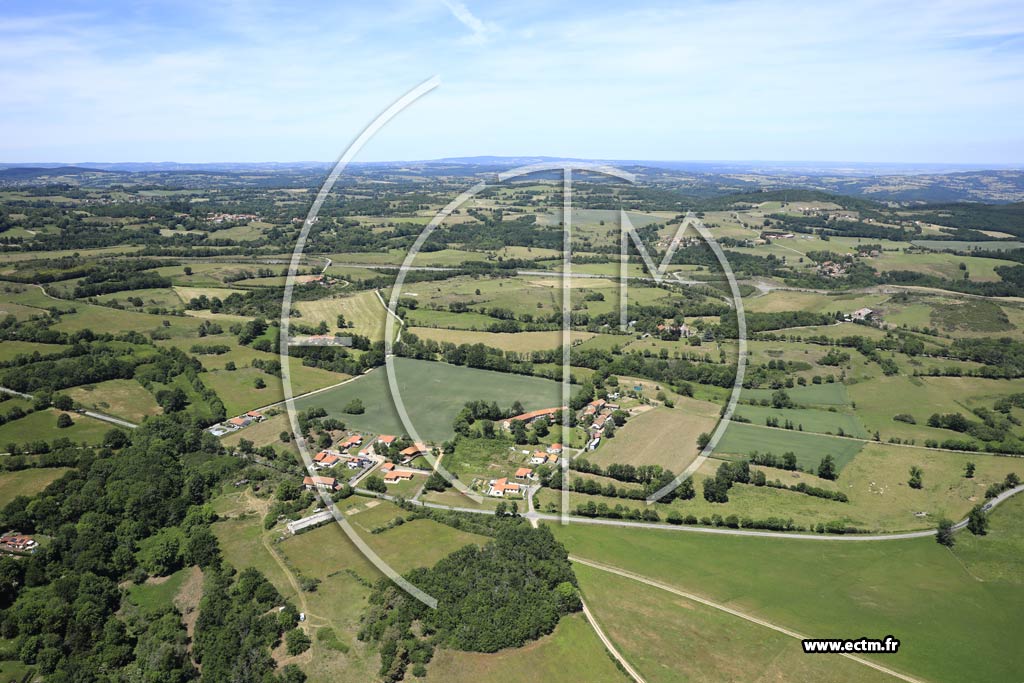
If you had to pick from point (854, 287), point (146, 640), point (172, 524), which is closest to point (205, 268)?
point (172, 524)

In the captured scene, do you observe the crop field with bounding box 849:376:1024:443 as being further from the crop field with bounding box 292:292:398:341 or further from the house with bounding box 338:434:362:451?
the crop field with bounding box 292:292:398:341

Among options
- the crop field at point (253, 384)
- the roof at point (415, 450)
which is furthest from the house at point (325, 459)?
the crop field at point (253, 384)

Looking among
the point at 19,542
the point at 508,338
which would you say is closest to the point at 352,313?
the point at 508,338

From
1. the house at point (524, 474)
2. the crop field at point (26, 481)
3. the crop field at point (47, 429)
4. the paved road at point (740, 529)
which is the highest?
the crop field at point (47, 429)

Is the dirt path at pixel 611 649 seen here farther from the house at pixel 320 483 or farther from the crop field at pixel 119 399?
the crop field at pixel 119 399

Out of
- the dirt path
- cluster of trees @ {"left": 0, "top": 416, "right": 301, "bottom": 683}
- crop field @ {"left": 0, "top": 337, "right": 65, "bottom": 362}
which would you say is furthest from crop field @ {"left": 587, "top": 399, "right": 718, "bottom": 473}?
crop field @ {"left": 0, "top": 337, "right": 65, "bottom": 362}

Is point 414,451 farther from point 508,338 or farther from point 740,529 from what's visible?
point 508,338
